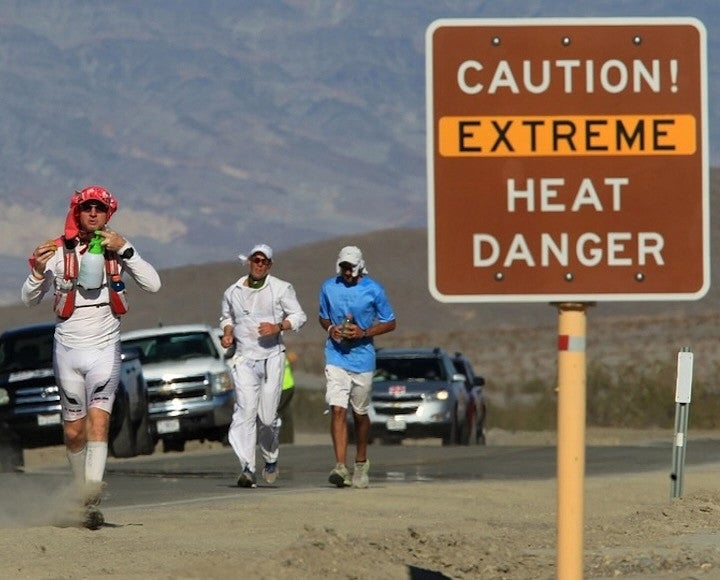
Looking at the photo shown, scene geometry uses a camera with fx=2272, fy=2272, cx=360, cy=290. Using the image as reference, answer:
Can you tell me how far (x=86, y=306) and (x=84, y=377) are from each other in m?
0.43

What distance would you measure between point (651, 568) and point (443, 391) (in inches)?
773

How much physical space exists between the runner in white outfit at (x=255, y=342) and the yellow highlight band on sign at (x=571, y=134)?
10477 mm

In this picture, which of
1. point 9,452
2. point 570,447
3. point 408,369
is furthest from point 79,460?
point 408,369

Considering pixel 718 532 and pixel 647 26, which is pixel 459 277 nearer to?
pixel 647 26

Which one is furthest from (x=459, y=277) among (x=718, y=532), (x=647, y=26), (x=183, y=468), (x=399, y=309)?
(x=399, y=309)

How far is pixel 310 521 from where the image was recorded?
14.1 meters

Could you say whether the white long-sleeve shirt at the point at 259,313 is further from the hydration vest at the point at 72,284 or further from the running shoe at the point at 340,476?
the hydration vest at the point at 72,284

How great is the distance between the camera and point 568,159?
7.37 meters

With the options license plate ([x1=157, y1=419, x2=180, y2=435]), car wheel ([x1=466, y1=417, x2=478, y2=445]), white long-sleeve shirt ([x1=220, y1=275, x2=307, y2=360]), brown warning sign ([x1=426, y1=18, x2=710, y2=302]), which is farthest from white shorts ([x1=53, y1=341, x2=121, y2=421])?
car wheel ([x1=466, y1=417, x2=478, y2=445])

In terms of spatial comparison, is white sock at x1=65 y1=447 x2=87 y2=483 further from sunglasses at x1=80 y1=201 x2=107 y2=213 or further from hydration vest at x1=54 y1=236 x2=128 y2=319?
sunglasses at x1=80 y1=201 x2=107 y2=213

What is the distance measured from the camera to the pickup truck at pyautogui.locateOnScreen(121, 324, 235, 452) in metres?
27.7

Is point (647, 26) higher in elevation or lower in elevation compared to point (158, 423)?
higher

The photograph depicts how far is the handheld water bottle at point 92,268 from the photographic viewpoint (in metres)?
13.1

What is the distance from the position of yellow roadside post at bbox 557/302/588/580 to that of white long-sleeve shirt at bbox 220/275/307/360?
34.6ft
